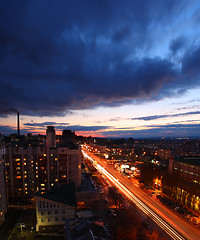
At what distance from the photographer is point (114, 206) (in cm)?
3784

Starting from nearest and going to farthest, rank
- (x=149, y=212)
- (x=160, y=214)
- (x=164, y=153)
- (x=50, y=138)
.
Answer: (x=160, y=214)
(x=149, y=212)
(x=50, y=138)
(x=164, y=153)

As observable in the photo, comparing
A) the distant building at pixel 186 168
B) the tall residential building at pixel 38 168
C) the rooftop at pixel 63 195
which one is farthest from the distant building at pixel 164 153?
the rooftop at pixel 63 195

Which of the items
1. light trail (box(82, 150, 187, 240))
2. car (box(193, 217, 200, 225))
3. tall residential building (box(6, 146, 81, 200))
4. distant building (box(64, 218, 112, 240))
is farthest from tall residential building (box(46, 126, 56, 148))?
car (box(193, 217, 200, 225))

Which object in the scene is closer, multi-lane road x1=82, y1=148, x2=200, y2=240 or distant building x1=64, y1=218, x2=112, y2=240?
distant building x1=64, y1=218, x2=112, y2=240

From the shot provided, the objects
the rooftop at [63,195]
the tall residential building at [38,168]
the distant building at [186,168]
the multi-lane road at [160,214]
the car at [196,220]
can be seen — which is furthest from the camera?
the tall residential building at [38,168]

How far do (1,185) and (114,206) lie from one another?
2980cm

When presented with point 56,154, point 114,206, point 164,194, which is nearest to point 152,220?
point 114,206

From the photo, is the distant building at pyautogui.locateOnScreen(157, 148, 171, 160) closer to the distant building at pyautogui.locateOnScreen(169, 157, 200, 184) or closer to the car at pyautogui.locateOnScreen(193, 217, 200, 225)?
the distant building at pyautogui.locateOnScreen(169, 157, 200, 184)

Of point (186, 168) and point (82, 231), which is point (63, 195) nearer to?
point (82, 231)

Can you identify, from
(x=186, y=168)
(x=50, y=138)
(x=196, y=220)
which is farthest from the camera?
(x=50, y=138)

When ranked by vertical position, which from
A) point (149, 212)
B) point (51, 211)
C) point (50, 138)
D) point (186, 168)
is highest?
point (50, 138)

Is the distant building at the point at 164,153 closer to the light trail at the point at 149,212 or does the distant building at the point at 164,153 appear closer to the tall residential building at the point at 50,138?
the light trail at the point at 149,212

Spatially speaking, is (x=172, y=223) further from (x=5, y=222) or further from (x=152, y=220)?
(x=5, y=222)

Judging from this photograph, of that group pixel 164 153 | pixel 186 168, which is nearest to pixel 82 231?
pixel 186 168
